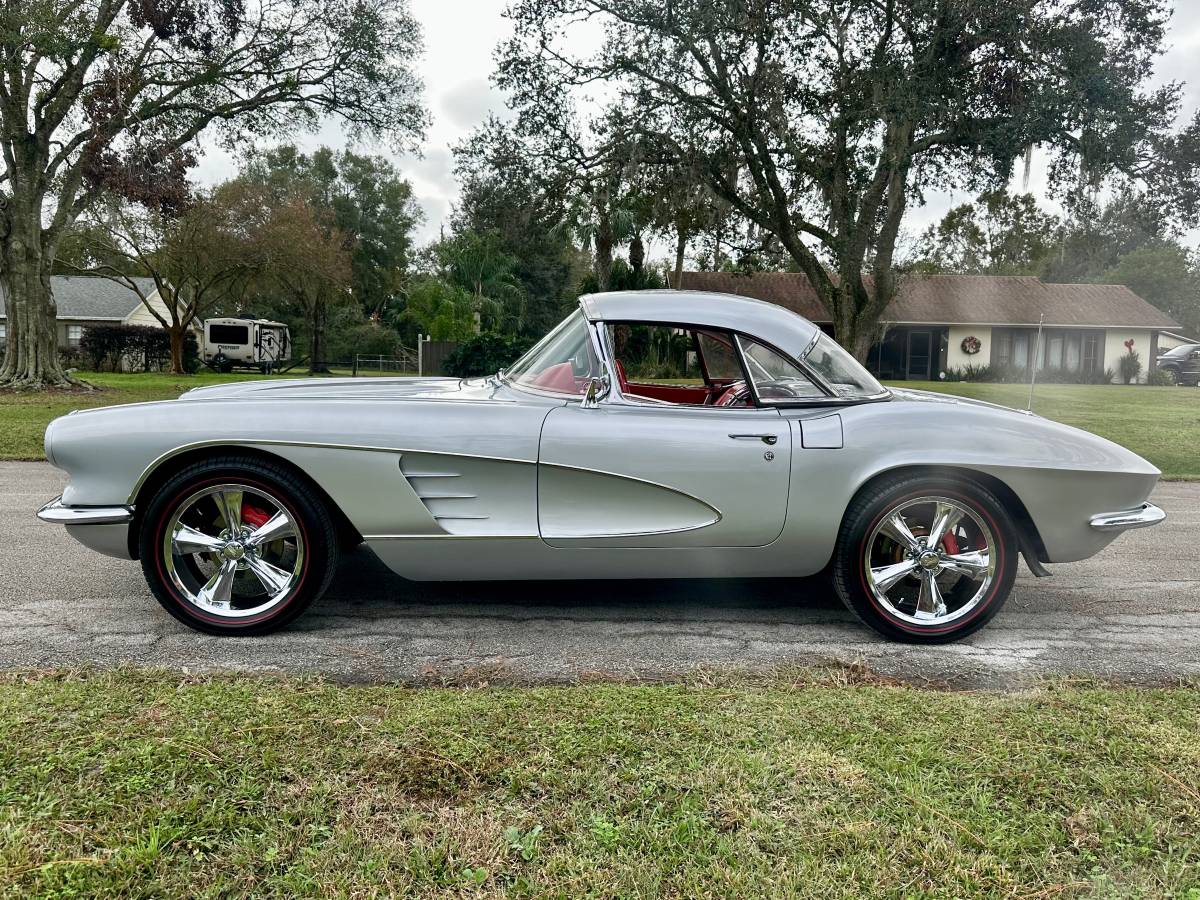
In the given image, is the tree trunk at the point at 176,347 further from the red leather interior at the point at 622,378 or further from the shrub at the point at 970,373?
the red leather interior at the point at 622,378

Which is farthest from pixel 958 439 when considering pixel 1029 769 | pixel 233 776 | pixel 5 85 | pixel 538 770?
pixel 5 85

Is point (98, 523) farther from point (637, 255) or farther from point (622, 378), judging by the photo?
point (637, 255)

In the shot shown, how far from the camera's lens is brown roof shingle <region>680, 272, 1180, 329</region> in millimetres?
34781

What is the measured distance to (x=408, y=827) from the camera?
1.91 meters

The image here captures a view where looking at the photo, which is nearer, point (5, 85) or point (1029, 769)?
point (1029, 769)

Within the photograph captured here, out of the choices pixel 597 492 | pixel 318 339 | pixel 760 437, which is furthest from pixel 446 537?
pixel 318 339

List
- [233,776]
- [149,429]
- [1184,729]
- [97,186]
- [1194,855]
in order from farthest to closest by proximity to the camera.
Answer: [97,186]
[149,429]
[1184,729]
[233,776]
[1194,855]

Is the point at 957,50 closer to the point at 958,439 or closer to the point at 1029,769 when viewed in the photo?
the point at 958,439

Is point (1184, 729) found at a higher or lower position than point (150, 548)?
lower

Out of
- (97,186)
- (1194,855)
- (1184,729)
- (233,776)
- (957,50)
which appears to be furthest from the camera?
(97,186)

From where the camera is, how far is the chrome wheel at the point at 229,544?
3.31 meters

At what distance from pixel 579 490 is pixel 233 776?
1.65 m

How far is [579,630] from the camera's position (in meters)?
3.53

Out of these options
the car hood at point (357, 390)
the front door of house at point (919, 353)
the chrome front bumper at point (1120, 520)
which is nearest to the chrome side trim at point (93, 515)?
the car hood at point (357, 390)
